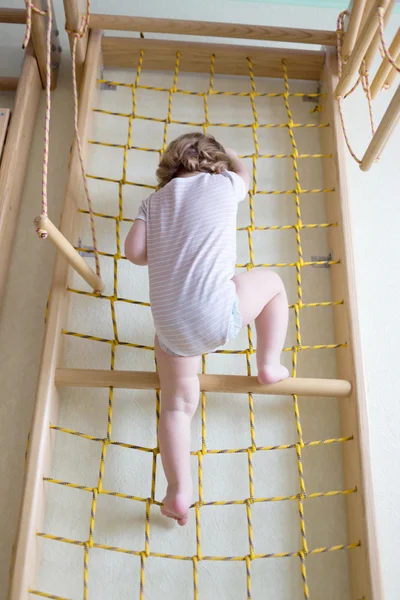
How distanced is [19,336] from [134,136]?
579mm

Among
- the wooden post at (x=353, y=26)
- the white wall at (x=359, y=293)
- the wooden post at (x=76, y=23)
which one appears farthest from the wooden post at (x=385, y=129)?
the wooden post at (x=76, y=23)

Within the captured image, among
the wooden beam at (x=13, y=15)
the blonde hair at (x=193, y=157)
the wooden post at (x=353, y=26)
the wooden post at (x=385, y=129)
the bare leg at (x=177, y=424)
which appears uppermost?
the wooden beam at (x=13, y=15)

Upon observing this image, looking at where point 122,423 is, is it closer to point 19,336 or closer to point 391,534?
point 19,336

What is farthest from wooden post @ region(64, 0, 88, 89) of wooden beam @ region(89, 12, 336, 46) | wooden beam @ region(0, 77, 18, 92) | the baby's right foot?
the baby's right foot

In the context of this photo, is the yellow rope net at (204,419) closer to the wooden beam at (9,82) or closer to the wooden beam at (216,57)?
the wooden beam at (216,57)

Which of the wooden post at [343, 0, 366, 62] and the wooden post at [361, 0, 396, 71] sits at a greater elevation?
the wooden post at [343, 0, 366, 62]

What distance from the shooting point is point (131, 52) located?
1590 mm

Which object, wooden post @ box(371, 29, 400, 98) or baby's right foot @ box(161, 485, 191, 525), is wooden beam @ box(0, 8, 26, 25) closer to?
wooden post @ box(371, 29, 400, 98)

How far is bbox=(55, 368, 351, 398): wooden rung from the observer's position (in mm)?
1206

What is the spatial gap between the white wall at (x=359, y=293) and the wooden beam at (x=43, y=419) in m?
0.11

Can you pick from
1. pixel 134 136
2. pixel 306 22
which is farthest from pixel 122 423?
pixel 306 22

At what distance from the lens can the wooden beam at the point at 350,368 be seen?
112 centimetres

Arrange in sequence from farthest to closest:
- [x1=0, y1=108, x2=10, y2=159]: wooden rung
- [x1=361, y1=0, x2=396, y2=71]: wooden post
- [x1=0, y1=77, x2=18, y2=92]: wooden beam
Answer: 1. [x1=0, y1=77, x2=18, y2=92]: wooden beam
2. [x1=0, y1=108, x2=10, y2=159]: wooden rung
3. [x1=361, y1=0, x2=396, y2=71]: wooden post

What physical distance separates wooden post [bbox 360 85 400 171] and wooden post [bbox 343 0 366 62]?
0.35 metres
